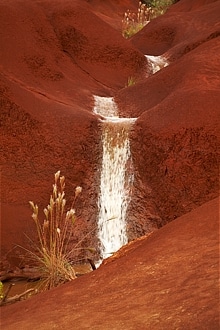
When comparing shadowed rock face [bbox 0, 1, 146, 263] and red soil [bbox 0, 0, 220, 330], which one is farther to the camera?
shadowed rock face [bbox 0, 1, 146, 263]

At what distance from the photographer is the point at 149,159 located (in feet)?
25.8

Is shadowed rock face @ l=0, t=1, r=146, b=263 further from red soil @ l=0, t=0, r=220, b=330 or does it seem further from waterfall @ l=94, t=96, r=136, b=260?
waterfall @ l=94, t=96, r=136, b=260

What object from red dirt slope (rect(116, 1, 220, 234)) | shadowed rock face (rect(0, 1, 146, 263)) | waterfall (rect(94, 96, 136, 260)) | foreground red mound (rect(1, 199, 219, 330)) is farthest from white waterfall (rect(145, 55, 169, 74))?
foreground red mound (rect(1, 199, 219, 330))

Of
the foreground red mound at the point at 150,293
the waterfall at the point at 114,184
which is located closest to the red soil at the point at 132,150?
the foreground red mound at the point at 150,293

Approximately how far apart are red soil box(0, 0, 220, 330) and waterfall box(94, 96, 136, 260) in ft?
0.45

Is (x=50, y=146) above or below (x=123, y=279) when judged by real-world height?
above

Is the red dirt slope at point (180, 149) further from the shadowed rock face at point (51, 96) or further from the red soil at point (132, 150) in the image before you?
the shadowed rock face at point (51, 96)

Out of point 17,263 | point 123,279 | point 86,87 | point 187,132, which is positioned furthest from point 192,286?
point 86,87

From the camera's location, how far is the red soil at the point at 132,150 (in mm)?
2609

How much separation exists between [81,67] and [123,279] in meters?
10.0

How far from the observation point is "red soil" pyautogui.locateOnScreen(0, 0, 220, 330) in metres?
2.61

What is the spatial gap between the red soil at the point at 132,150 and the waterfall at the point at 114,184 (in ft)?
0.45

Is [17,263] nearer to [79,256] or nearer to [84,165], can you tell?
[79,256]

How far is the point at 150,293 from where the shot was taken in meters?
2.58
